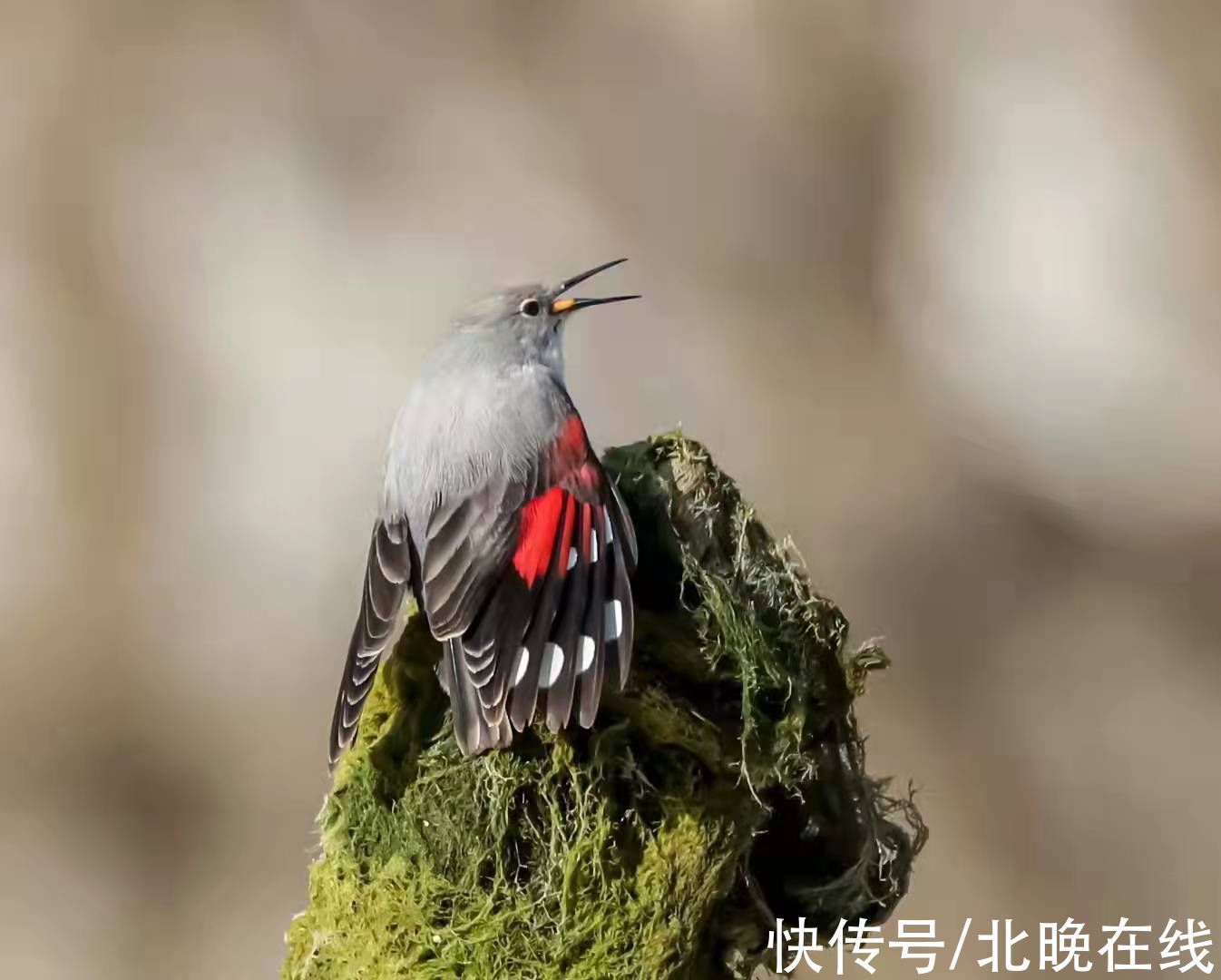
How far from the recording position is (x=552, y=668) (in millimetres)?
1070

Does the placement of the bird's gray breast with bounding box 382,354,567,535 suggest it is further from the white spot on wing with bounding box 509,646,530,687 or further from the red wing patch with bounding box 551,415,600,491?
the white spot on wing with bounding box 509,646,530,687

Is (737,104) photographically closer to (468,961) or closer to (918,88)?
(918,88)

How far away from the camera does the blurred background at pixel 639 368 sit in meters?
2.90

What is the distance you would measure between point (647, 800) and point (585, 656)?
17 cm

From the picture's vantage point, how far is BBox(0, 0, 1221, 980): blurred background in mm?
2904

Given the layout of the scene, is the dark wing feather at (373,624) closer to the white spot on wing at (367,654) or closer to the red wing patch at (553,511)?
the white spot on wing at (367,654)

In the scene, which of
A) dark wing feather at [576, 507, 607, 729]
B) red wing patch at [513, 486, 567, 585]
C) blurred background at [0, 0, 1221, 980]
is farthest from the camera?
blurred background at [0, 0, 1221, 980]

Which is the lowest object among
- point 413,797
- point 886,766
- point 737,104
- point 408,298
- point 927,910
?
point 927,910

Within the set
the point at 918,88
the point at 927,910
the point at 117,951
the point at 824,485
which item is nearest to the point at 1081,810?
the point at 927,910

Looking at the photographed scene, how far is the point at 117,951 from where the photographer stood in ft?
9.59

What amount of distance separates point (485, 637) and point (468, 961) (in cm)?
28

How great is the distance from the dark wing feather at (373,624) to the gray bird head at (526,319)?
31 centimetres

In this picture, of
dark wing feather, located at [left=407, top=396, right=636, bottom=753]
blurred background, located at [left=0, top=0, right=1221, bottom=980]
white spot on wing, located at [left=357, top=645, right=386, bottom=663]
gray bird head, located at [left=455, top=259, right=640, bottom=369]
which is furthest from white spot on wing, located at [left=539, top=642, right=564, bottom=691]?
blurred background, located at [left=0, top=0, right=1221, bottom=980]

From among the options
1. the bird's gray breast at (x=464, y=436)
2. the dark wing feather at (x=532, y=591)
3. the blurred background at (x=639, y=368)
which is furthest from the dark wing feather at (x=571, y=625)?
the blurred background at (x=639, y=368)
